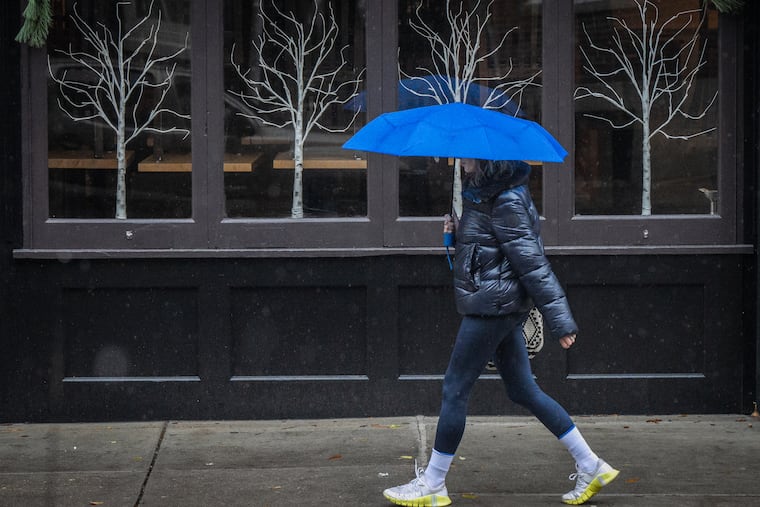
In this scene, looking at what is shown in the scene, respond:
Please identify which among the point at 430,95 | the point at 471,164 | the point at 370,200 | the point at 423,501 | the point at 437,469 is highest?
the point at 430,95

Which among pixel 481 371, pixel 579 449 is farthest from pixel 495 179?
pixel 579 449

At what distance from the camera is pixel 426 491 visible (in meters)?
6.09

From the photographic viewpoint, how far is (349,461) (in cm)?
702

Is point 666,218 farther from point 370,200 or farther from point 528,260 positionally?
point 528,260

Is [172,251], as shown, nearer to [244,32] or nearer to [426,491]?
[244,32]

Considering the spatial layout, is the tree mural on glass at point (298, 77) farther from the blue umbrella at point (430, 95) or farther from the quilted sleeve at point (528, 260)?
the quilted sleeve at point (528, 260)

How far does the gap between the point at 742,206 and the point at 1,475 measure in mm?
4941

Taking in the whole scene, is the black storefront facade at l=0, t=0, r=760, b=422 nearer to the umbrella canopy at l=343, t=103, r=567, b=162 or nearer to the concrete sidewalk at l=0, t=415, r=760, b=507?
the concrete sidewalk at l=0, t=415, r=760, b=507

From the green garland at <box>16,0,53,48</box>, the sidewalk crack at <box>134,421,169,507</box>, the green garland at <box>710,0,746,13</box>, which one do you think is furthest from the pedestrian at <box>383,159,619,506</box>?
the green garland at <box>16,0,53,48</box>

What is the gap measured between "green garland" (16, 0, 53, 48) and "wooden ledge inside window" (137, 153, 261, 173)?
39.9 inches

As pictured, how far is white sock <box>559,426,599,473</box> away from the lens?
19.8ft

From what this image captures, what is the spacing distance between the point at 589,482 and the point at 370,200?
8.64 feet

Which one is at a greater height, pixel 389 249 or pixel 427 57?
pixel 427 57

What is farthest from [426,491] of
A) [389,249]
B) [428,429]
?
[389,249]
